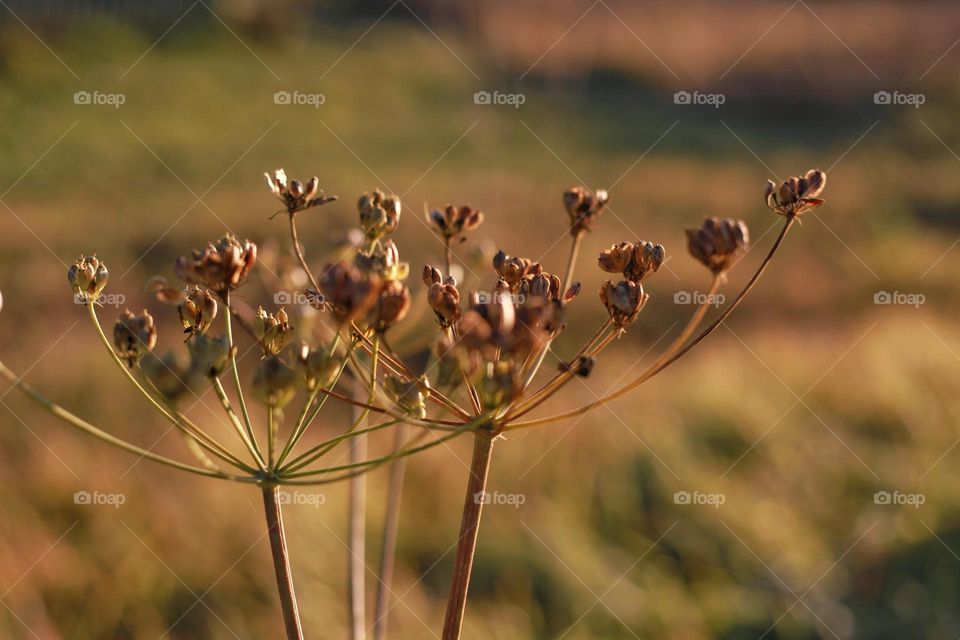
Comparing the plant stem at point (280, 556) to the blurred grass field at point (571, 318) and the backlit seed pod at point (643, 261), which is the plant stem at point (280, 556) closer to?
the blurred grass field at point (571, 318)

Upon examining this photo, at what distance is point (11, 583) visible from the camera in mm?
2840

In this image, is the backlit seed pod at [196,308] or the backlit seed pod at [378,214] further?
the backlit seed pod at [378,214]

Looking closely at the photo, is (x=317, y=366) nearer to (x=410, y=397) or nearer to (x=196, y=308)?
(x=410, y=397)

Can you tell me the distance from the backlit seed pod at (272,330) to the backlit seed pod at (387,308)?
0.77ft

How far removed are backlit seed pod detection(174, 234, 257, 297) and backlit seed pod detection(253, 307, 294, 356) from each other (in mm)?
110

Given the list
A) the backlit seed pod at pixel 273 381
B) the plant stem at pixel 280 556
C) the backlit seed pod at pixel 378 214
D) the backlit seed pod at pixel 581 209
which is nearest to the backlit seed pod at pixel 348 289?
the backlit seed pod at pixel 273 381

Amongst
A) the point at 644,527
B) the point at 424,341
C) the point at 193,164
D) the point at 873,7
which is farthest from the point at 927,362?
the point at 873,7

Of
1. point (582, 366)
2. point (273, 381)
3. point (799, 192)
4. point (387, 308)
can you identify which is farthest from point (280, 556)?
point (799, 192)

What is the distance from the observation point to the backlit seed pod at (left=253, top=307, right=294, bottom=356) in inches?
47.1

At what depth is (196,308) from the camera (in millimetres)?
1173

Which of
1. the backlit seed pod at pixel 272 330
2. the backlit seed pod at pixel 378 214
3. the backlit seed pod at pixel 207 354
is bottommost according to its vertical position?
the backlit seed pod at pixel 207 354

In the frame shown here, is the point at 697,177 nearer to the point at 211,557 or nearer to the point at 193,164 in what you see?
the point at 193,164

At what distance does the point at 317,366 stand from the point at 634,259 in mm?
481

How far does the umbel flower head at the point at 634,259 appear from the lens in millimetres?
1243
